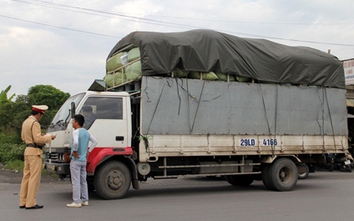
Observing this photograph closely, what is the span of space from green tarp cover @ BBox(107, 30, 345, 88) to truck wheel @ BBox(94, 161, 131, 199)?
2.12m

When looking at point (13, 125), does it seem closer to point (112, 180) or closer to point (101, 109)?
point (101, 109)

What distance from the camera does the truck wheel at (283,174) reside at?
10.1 m

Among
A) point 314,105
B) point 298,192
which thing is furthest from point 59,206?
point 314,105

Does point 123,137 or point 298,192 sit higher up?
point 123,137

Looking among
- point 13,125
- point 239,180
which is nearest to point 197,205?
point 239,180

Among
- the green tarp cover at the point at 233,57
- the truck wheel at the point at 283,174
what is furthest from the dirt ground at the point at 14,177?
the truck wheel at the point at 283,174

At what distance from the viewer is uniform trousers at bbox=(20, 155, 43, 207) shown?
7141mm

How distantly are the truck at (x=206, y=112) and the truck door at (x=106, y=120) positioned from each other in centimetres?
2

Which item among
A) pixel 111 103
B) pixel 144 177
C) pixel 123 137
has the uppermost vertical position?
pixel 111 103

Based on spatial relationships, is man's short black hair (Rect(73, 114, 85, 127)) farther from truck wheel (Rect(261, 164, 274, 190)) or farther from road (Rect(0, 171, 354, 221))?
truck wheel (Rect(261, 164, 274, 190))

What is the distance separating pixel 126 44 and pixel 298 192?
18.2 ft

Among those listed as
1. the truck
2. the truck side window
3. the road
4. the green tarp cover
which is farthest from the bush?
the truck side window

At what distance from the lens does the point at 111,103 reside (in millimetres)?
8594

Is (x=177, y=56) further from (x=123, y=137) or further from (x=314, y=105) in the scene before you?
(x=314, y=105)
